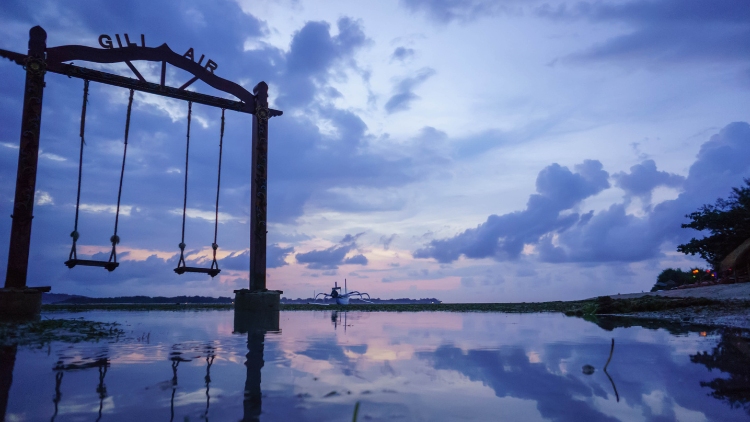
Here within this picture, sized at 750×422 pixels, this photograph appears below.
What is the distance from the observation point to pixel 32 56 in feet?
39.2

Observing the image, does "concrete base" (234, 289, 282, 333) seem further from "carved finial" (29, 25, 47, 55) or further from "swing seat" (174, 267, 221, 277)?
"carved finial" (29, 25, 47, 55)

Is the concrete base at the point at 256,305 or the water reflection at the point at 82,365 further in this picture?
the concrete base at the point at 256,305

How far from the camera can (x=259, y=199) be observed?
584 inches

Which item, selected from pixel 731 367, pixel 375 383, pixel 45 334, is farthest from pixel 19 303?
pixel 731 367

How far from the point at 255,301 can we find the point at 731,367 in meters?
12.0

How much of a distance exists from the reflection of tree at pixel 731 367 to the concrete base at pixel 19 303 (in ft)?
42.5

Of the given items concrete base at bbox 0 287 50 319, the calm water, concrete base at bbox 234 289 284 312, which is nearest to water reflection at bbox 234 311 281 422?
the calm water

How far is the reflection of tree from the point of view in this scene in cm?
385

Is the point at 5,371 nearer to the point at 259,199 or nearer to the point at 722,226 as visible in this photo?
the point at 259,199

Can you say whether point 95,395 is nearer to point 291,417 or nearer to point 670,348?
point 291,417

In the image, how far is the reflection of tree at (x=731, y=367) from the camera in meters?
3.85

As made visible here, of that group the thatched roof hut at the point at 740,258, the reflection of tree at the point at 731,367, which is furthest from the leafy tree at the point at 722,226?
the reflection of tree at the point at 731,367

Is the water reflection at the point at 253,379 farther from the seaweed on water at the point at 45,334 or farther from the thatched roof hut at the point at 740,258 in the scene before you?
the thatched roof hut at the point at 740,258

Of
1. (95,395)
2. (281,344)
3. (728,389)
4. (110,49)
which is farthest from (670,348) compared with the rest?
(110,49)
